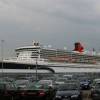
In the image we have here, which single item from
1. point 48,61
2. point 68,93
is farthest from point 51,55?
point 68,93

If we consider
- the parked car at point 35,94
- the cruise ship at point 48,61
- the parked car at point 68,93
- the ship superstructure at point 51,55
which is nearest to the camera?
the parked car at point 35,94

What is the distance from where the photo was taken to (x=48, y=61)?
12644 centimetres

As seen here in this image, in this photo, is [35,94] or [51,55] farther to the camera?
[51,55]

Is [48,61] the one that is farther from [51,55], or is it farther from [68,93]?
[68,93]

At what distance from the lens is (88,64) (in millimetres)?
139500

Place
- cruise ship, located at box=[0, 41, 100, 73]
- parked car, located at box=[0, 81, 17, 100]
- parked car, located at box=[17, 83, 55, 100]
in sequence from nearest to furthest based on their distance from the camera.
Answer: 1. parked car, located at box=[17, 83, 55, 100]
2. parked car, located at box=[0, 81, 17, 100]
3. cruise ship, located at box=[0, 41, 100, 73]

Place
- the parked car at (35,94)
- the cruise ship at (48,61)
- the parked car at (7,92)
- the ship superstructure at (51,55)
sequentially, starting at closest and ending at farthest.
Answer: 1. the parked car at (35,94)
2. the parked car at (7,92)
3. the cruise ship at (48,61)
4. the ship superstructure at (51,55)

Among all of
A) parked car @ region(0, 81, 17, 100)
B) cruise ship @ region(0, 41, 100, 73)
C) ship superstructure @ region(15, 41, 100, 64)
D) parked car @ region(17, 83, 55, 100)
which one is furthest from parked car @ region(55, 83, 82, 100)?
ship superstructure @ region(15, 41, 100, 64)

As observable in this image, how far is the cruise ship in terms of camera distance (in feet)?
396

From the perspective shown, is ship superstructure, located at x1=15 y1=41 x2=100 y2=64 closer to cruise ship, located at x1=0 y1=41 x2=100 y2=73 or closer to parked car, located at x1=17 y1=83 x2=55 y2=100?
cruise ship, located at x1=0 y1=41 x2=100 y2=73

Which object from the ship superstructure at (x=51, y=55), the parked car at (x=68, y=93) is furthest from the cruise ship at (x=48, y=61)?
the parked car at (x=68, y=93)

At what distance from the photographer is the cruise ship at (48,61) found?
121 meters

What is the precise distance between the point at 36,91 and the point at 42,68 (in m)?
95.3

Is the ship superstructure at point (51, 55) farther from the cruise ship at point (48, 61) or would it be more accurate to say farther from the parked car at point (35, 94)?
the parked car at point (35, 94)
